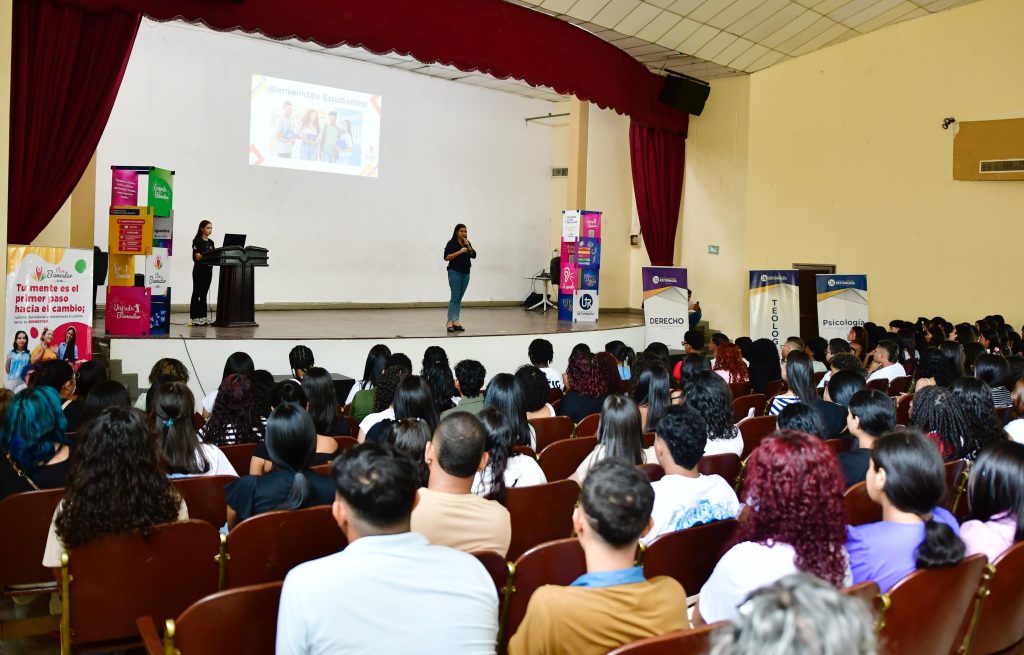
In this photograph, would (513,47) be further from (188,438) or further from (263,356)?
(188,438)

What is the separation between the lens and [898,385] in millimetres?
5785

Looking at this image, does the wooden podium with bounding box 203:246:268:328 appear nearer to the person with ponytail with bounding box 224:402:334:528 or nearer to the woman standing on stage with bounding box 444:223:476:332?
the woman standing on stage with bounding box 444:223:476:332

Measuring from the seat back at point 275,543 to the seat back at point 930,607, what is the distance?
1.41m

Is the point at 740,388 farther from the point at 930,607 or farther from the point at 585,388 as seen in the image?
the point at 930,607

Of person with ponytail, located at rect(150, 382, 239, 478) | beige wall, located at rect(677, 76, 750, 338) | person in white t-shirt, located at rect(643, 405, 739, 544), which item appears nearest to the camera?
person in white t-shirt, located at rect(643, 405, 739, 544)

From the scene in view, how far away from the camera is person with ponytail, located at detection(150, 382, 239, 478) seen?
3.04m

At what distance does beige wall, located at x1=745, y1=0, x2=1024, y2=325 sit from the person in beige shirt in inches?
365

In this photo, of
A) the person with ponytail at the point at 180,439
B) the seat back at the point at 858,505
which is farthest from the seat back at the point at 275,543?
the seat back at the point at 858,505

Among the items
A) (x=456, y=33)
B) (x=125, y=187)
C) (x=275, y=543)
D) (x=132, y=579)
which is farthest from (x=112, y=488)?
(x=456, y=33)

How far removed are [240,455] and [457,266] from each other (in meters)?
6.06

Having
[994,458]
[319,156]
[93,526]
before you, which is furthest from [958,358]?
[319,156]

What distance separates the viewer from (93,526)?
7.13 feet

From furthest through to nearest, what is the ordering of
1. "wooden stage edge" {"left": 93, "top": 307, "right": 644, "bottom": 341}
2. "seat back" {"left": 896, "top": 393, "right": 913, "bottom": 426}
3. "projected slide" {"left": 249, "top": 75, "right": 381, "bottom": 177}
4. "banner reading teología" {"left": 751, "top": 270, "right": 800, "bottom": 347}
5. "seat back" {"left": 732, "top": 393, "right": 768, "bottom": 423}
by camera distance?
"projected slide" {"left": 249, "top": 75, "right": 381, "bottom": 177}, "banner reading teología" {"left": 751, "top": 270, "right": 800, "bottom": 347}, "wooden stage edge" {"left": 93, "top": 307, "right": 644, "bottom": 341}, "seat back" {"left": 732, "top": 393, "right": 768, "bottom": 423}, "seat back" {"left": 896, "top": 393, "right": 913, "bottom": 426}

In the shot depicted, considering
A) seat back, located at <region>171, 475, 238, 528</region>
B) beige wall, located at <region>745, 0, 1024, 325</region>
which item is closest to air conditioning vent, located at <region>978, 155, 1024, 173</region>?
beige wall, located at <region>745, 0, 1024, 325</region>
